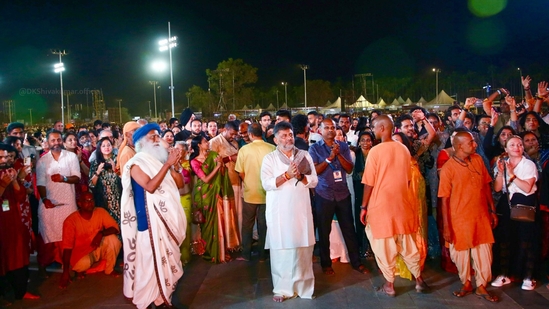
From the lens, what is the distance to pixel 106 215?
19.7 feet

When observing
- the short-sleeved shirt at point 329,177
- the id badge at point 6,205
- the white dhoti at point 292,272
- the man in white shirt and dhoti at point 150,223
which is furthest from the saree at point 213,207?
the id badge at point 6,205

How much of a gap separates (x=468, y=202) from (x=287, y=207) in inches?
74.0

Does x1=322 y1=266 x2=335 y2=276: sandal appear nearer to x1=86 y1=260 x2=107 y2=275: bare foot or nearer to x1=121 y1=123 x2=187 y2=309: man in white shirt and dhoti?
x1=121 y1=123 x2=187 y2=309: man in white shirt and dhoti

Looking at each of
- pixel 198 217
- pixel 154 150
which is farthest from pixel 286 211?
pixel 198 217

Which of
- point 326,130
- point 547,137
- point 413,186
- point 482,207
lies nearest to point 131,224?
point 326,130

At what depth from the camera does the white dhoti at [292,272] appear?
187 inches

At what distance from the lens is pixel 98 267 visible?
596cm

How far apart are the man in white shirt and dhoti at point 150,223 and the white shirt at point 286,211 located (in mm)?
939

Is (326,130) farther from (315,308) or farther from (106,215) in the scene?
(106,215)

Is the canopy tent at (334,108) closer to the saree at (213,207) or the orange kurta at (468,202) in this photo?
the saree at (213,207)

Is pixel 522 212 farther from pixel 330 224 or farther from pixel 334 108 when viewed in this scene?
pixel 334 108

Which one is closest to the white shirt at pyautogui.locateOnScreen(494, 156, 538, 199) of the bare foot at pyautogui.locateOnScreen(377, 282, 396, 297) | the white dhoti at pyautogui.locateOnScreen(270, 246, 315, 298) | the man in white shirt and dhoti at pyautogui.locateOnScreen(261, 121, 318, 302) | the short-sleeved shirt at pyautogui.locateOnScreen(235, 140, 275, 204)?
the bare foot at pyautogui.locateOnScreen(377, 282, 396, 297)

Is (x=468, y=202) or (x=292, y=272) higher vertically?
(x=468, y=202)

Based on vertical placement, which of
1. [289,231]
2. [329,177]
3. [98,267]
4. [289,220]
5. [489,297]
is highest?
[329,177]
